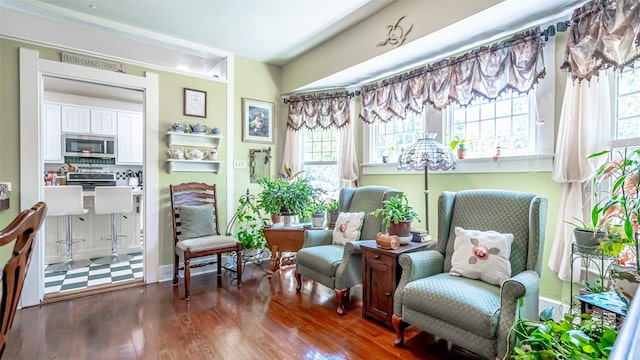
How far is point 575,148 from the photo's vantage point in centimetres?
201

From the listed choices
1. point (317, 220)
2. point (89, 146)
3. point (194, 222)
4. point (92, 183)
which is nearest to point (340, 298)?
point (317, 220)

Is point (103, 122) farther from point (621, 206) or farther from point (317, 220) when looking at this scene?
point (621, 206)

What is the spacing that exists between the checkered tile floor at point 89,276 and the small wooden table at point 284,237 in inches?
60.8

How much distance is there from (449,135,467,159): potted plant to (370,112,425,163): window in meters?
0.40

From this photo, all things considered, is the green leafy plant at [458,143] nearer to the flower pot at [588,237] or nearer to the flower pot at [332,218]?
the flower pot at [588,237]

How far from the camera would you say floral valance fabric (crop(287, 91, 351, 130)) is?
3812 mm

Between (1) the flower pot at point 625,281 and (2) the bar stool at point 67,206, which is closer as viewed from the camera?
(1) the flower pot at point 625,281

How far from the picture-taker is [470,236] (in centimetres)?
211

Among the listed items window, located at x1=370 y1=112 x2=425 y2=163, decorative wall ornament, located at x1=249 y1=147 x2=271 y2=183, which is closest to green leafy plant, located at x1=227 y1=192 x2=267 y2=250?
decorative wall ornament, located at x1=249 y1=147 x2=271 y2=183

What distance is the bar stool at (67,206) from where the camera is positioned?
341 cm

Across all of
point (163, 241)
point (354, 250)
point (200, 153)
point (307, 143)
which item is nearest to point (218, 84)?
Answer: point (200, 153)

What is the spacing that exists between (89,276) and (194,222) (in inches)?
55.7

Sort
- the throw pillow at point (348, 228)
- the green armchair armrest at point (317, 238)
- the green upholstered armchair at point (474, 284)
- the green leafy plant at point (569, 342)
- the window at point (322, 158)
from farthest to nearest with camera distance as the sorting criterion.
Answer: the window at point (322, 158) < the green armchair armrest at point (317, 238) < the throw pillow at point (348, 228) < the green upholstered armchair at point (474, 284) < the green leafy plant at point (569, 342)

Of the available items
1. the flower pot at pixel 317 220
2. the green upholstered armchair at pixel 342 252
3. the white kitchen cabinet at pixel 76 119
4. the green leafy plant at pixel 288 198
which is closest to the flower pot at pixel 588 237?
the green upholstered armchair at pixel 342 252
